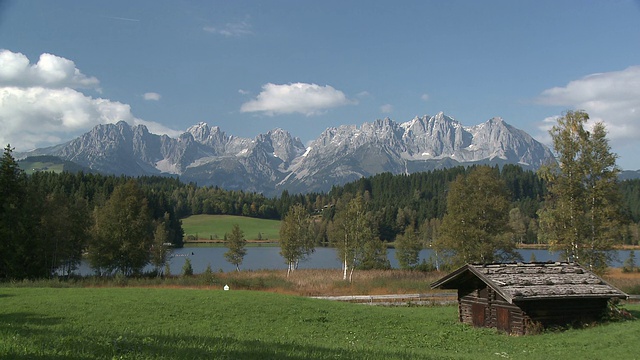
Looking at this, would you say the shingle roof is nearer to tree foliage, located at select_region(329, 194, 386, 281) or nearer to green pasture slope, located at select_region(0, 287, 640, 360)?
green pasture slope, located at select_region(0, 287, 640, 360)

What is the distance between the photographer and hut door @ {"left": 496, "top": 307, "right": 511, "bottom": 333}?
97.5 ft

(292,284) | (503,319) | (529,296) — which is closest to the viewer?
(529,296)

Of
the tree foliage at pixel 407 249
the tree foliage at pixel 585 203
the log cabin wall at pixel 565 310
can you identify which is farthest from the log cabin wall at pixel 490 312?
the tree foliage at pixel 407 249

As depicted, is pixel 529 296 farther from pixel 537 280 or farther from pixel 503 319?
pixel 503 319

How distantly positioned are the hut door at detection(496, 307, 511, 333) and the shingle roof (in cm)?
178

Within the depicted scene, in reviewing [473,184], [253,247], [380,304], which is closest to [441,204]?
[253,247]

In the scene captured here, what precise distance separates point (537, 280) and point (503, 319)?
121 inches

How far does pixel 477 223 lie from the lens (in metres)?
49.2

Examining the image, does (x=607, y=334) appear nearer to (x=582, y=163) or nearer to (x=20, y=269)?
(x=582, y=163)

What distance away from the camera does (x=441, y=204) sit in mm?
186000

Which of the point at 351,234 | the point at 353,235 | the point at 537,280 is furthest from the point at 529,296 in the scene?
the point at 351,234

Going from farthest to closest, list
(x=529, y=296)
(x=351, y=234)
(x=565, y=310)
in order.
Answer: (x=351, y=234)
(x=565, y=310)
(x=529, y=296)

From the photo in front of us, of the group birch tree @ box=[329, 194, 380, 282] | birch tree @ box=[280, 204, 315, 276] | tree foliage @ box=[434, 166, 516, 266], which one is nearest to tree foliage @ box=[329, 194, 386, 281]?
birch tree @ box=[329, 194, 380, 282]

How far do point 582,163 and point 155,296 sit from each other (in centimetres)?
3517
